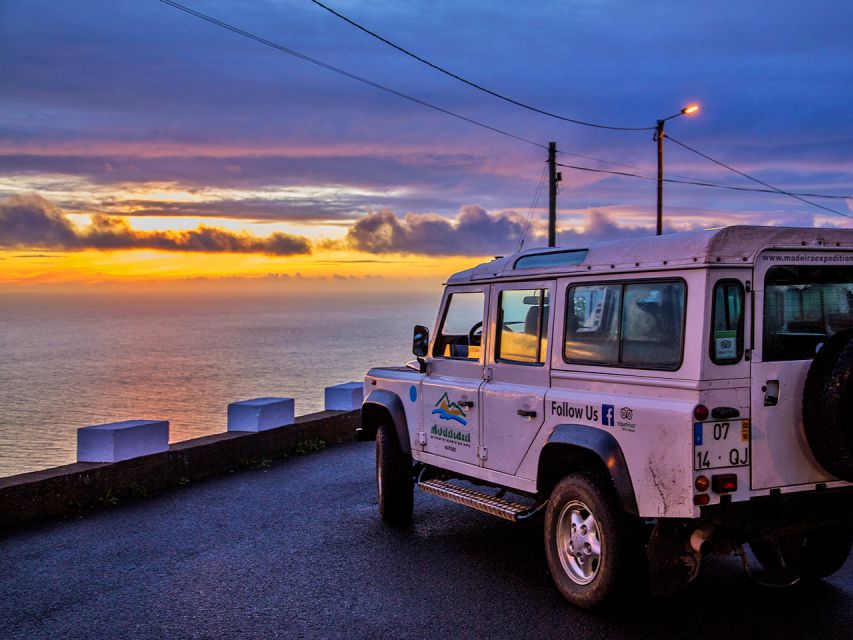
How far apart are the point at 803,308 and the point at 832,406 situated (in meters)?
0.68

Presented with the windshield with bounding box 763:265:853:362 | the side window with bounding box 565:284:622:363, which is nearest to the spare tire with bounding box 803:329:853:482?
the windshield with bounding box 763:265:853:362

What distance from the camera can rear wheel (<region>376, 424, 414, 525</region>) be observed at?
8242 mm

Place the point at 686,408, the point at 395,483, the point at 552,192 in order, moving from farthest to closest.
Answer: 1. the point at 552,192
2. the point at 395,483
3. the point at 686,408

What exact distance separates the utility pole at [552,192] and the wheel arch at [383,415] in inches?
810

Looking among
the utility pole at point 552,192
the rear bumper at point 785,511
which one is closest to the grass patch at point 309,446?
the rear bumper at point 785,511

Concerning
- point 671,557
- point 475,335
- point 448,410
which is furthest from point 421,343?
point 671,557

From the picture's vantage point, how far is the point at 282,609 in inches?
236

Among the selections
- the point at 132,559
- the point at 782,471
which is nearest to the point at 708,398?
the point at 782,471

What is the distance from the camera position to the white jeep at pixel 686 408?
524 cm

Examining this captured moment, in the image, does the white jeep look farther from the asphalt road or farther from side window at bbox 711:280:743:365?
the asphalt road

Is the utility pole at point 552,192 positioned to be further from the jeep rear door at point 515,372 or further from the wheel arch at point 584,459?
the wheel arch at point 584,459

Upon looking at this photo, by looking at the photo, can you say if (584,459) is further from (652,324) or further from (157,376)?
(157,376)

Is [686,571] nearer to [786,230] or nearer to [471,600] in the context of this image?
[471,600]

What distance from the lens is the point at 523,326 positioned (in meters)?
6.84
